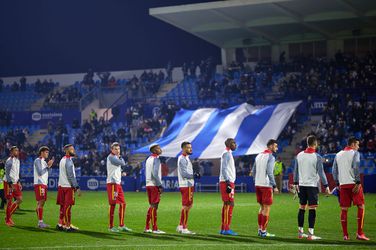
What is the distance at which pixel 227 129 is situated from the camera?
Answer: 132ft

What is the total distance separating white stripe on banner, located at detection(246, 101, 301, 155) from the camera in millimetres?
38719

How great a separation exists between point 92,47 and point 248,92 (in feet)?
51.2

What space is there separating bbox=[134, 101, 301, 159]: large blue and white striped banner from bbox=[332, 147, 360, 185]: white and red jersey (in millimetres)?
20561

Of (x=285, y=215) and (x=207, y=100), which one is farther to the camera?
(x=207, y=100)

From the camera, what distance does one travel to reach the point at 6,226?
20.6m

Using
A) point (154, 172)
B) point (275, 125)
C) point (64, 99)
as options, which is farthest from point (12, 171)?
point (64, 99)

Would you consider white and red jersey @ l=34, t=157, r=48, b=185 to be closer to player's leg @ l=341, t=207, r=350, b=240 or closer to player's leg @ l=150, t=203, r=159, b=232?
player's leg @ l=150, t=203, r=159, b=232

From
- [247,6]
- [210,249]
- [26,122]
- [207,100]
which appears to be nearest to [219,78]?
[207,100]

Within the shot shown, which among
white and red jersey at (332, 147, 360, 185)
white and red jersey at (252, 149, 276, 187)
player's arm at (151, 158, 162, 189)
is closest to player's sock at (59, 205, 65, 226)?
player's arm at (151, 158, 162, 189)

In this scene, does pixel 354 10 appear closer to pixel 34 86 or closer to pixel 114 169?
pixel 34 86

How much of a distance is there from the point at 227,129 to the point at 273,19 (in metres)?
9.05

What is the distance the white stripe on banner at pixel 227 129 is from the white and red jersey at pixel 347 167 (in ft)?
69.7

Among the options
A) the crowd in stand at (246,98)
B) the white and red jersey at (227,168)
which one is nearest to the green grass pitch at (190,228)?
the white and red jersey at (227,168)

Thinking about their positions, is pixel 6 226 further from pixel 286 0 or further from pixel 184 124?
pixel 286 0
